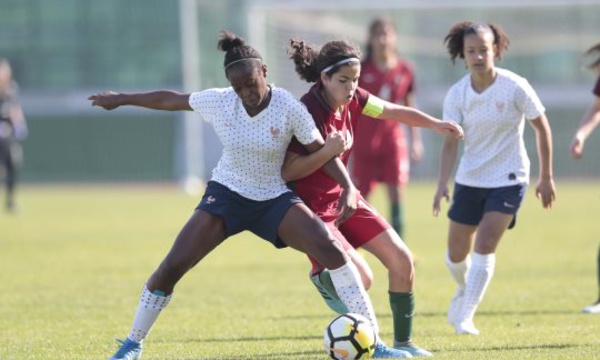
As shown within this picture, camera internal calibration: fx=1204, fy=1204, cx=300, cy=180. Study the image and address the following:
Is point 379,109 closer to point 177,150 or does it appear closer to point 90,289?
point 90,289

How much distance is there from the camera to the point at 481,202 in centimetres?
829

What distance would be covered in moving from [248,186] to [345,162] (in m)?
0.69

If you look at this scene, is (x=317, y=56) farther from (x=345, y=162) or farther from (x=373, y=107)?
(x=345, y=162)

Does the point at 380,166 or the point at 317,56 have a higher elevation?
the point at 317,56

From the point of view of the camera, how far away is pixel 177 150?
3697 cm

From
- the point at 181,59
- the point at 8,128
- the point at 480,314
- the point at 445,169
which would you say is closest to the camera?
the point at 445,169

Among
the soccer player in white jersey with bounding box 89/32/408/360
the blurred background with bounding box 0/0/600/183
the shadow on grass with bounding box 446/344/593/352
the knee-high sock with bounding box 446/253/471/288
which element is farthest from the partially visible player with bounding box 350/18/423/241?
the blurred background with bounding box 0/0/600/183

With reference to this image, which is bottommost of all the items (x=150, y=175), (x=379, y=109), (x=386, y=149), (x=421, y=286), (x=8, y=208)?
(x=150, y=175)

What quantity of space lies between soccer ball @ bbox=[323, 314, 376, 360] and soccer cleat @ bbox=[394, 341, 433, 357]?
451 mm

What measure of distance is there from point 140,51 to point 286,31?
640 cm

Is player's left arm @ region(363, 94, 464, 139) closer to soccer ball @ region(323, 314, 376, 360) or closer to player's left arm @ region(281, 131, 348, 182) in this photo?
player's left arm @ region(281, 131, 348, 182)

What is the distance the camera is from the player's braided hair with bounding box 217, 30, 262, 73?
6547 millimetres

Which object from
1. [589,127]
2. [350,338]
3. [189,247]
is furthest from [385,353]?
[589,127]

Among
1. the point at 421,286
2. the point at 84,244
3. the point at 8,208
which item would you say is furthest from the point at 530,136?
the point at 421,286
